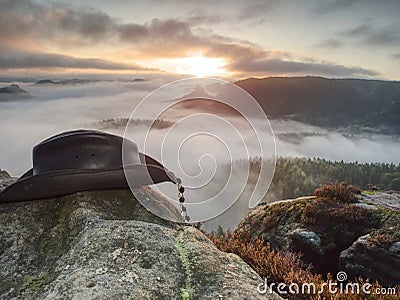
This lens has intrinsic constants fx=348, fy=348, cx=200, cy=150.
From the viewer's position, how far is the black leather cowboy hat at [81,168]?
11.1ft

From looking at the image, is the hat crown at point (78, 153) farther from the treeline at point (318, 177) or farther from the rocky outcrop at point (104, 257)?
the treeline at point (318, 177)

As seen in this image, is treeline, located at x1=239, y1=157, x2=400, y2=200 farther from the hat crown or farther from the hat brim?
the hat brim

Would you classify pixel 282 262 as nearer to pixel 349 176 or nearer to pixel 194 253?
pixel 194 253

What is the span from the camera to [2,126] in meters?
129

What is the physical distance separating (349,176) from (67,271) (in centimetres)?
9846

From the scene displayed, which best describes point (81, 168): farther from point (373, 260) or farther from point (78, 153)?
point (373, 260)

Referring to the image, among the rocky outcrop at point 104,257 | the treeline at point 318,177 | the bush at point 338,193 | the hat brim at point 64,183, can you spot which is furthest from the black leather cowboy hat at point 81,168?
the treeline at point 318,177

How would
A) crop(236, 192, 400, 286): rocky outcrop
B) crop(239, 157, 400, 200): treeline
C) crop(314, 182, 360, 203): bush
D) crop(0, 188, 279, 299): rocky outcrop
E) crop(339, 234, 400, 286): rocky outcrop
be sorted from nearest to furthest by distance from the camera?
crop(0, 188, 279, 299): rocky outcrop → crop(339, 234, 400, 286): rocky outcrop → crop(236, 192, 400, 286): rocky outcrop → crop(314, 182, 360, 203): bush → crop(239, 157, 400, 200): treeline

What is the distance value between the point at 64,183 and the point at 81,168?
23 centimetres

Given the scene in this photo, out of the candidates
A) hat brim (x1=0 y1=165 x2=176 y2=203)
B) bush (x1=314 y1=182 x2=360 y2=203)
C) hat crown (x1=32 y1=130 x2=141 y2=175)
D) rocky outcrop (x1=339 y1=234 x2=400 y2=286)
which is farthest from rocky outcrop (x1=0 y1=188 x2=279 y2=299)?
bush (x1=314 y1=182 x2=360 y2=203)

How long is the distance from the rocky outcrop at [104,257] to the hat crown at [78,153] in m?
0.33

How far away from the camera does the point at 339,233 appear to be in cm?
780

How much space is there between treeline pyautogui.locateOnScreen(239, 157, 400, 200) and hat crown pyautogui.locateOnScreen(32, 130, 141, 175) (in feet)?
244

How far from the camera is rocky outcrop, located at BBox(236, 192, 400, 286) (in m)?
6.74
